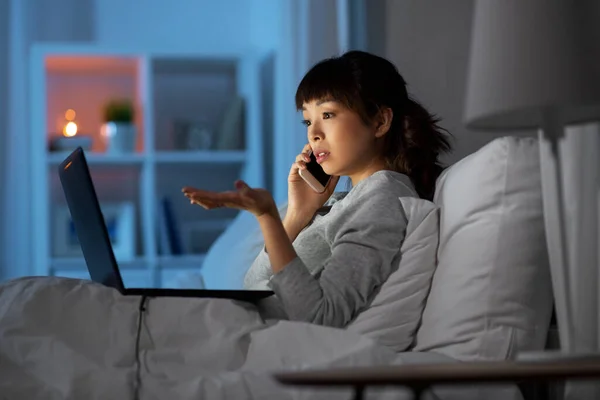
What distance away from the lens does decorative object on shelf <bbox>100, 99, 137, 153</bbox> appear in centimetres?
439

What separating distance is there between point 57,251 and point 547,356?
3407 mm

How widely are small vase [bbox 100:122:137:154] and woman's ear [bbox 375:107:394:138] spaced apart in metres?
2.57

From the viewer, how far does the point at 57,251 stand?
4.30 m

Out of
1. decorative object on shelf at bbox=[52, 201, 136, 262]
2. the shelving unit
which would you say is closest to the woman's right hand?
the shelving unit

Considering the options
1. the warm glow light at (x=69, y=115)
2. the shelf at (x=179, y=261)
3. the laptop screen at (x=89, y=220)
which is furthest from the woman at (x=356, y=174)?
the warm glow light at (x=69, y=115)

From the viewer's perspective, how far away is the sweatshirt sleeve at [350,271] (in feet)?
5.42

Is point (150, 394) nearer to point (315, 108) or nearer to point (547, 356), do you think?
point (547, 356)

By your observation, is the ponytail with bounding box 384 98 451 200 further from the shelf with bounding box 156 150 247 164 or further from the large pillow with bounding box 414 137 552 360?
the shelf with bounding box 156 150 247 164

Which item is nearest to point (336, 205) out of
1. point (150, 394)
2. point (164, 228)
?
point (150, 394)

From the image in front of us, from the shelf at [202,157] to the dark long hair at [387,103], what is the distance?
8.05ft

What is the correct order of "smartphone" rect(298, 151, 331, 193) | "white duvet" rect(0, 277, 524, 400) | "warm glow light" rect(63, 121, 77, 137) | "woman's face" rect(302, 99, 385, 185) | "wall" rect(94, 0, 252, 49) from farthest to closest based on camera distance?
"wall" rect(94, 0, 252, 49) → "warm glow light" rect(63, 121, 77, 137) → "smartphone" rect(298, 151, 331, 193) → "woman's face" rect(302, 99, 385, 185) → "white duvet" rect(0, 277, 524, 400)

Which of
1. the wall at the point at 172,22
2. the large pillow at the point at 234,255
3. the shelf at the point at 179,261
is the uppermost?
the wall at the point at 172,22

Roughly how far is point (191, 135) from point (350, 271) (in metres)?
2.95

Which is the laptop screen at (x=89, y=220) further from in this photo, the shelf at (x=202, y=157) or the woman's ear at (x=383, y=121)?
the shelf at (x=202, y=157)
